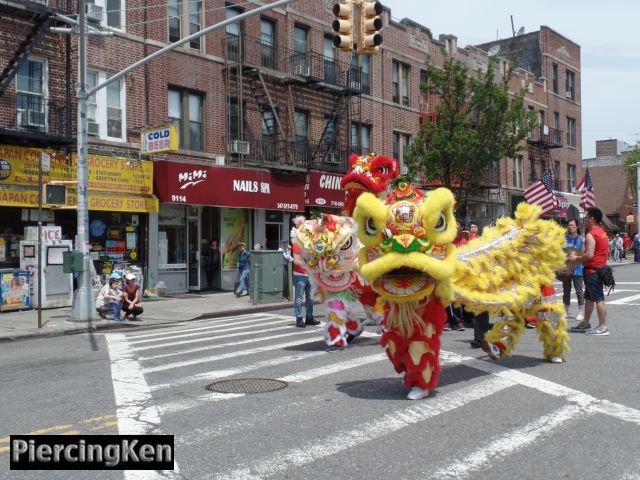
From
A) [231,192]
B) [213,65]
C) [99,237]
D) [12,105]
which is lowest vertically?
[99,237]

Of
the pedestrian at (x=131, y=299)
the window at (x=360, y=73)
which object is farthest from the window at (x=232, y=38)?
the pedestrian at (x=131, y=299)

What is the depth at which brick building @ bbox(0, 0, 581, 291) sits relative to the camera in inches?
779

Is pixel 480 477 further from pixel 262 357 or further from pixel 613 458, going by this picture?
pixel 262 357

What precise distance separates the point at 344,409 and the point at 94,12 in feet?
55.2

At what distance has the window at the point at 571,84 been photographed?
152 ft

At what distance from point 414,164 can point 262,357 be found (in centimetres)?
2092

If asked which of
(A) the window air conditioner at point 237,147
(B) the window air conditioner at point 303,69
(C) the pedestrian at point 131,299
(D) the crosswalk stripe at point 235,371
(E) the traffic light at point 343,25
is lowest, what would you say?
(D) the crosswalk stripe at point 235,371

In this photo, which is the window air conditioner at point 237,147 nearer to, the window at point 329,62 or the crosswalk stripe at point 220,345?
the window at point 329,62

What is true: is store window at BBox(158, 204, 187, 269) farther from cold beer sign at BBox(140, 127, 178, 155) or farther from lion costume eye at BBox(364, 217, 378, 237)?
lion costume eye at BBox(364, 217, 378, 237)

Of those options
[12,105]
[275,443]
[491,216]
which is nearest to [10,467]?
[275,443]

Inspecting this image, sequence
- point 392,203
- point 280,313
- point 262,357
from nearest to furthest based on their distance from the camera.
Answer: point 392,203
point 262,357
point 280,313

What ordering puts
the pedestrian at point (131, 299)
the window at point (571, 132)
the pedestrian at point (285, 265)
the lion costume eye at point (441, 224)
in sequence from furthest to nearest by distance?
the window at point (571, 132) < the pedestrian at point (285, 265) < the pedestrian at point (131, 299) < the lion costume eye at point (441, 224)

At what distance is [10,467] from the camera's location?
4.89 m

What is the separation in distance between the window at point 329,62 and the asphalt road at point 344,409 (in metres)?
18.4
